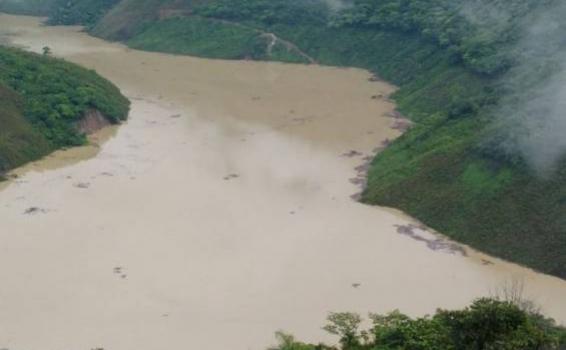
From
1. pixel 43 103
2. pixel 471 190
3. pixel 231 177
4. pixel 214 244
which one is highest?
pixel 43 103

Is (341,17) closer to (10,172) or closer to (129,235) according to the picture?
(10,172)

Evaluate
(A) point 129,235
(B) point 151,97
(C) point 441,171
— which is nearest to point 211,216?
(A) point 129,235

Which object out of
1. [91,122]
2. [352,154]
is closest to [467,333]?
[352,154]

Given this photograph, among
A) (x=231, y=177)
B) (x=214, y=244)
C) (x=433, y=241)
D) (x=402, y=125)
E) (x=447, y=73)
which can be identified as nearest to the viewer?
(x=214, y=244)

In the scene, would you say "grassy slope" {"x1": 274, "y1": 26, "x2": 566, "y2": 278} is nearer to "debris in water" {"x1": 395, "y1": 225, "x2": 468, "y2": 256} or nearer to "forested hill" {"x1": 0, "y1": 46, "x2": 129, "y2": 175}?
"debris in water" {"x1": 395, "y1": 225, "x2": 468, "y2": 256}

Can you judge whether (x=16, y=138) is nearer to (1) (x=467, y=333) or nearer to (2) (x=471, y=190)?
(2) (x=471, y=190)

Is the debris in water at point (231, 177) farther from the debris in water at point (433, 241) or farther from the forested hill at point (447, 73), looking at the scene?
the debris in water at point (433, 241)

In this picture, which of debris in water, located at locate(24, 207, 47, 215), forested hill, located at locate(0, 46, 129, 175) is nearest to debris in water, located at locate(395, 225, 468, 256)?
debris in water, located at locate(24, 207, 47, 215)
